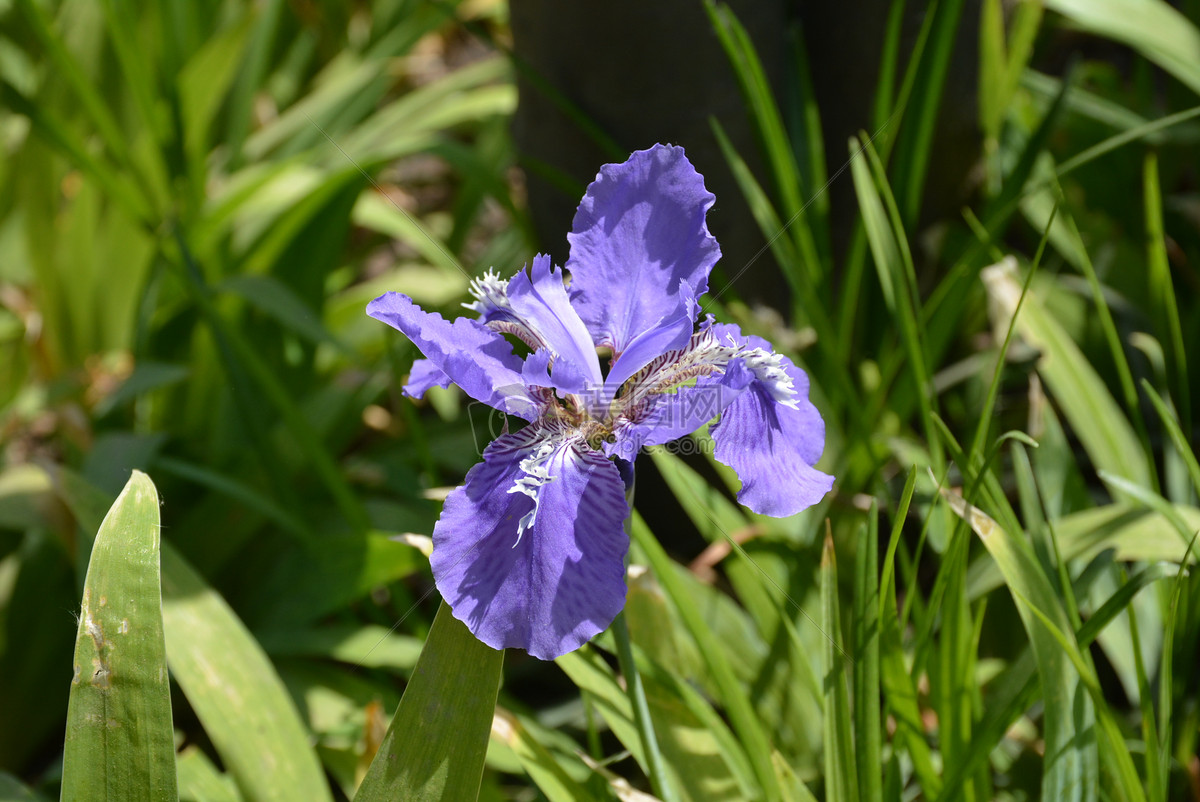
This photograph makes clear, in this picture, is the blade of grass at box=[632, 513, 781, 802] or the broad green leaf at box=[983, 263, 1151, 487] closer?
the blade of grass at box=[632, 513, 781, 802]

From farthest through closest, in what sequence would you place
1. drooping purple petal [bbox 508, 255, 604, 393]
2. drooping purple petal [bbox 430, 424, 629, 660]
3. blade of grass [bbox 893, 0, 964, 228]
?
blade of grass [bbox 893, 0, 964, 228], drooping purple petal [bbox 508, 255, 604, 393], drooping purple petal [bbox 430, 424, 629, 660]

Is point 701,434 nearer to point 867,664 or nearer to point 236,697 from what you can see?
point 867,664

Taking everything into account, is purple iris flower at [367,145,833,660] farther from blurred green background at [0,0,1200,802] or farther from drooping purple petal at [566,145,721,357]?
blurred green background at [0,0,1200,802]

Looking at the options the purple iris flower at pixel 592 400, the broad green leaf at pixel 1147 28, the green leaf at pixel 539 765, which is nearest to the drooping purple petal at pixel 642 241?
the purple iris flower at pixel 592 400

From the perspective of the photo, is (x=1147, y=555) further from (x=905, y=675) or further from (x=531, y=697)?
(x=531, y=697)

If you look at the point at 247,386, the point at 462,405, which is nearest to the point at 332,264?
the point at 462,405

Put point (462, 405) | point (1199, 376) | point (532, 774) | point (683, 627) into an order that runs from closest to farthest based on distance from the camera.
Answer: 1. point (532, 774)
2. point (683, 627)
3. point (1199, 376)
4. point (462, 405)

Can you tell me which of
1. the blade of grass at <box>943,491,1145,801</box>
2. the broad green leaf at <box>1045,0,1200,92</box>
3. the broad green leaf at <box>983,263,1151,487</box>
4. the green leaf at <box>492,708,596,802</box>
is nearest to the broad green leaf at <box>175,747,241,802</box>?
the green leaf at <box>492,708,596,802</box>
